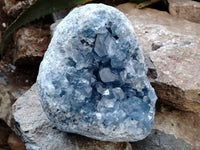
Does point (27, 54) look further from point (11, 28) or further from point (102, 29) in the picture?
point (102, 29)

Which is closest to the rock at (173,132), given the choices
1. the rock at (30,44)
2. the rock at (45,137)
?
the rock at (45,137)

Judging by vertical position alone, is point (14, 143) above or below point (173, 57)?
below

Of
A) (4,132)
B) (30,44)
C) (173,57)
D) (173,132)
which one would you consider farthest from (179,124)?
(4,132)

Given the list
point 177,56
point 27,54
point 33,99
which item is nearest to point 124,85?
point 177,56

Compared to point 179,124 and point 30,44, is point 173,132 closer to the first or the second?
point 179,124

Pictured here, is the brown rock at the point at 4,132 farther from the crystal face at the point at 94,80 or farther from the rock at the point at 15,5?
the crystal face at the point at 94,80

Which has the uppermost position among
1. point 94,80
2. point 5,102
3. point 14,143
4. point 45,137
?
point 94,80

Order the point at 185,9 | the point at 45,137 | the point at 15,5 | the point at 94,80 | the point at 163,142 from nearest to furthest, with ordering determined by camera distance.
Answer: the point at 94,80, the point at 45,137, the point at 163,142, the point at 185,9, the point at 15,5
